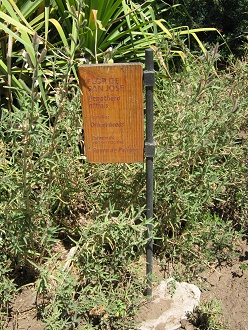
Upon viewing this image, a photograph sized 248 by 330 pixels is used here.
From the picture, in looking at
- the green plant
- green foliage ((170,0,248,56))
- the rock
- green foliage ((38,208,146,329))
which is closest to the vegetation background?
green foliage ((38,208,146,329))

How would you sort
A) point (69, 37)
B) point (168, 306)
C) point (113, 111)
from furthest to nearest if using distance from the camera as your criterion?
point (69, 37) → point (168, 306) → point (113, 111)

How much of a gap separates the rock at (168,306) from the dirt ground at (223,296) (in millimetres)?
75

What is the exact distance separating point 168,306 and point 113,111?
1.24m

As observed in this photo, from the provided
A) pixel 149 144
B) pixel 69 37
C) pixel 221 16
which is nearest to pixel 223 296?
pixel 149 144

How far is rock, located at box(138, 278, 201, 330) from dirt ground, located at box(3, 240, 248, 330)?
0.08 m

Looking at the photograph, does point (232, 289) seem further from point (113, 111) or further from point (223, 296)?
point (113, 111)

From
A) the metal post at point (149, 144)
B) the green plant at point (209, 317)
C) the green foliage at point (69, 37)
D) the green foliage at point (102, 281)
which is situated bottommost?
the green plant at point (209, 317)

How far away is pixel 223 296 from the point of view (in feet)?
9.11

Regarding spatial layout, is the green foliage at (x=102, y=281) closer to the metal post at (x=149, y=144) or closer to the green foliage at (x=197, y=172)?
the metal post at (x=149, y=144)

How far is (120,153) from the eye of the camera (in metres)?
2.26

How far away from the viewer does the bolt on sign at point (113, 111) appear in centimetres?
208

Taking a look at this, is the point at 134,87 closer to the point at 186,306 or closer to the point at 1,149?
the point at 1,149

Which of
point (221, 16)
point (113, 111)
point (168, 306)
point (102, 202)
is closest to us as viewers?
point (113, 111)

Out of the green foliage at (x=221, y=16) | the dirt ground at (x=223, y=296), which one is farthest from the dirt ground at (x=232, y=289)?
the green foliage at (x=221, y=16)
